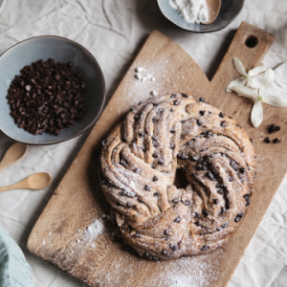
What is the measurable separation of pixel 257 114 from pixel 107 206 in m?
1.09

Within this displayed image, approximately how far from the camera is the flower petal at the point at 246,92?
73.9 inches

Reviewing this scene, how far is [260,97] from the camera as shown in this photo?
6.15ft

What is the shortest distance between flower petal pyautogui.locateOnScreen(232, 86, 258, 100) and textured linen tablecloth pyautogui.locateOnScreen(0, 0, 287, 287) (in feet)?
0.78

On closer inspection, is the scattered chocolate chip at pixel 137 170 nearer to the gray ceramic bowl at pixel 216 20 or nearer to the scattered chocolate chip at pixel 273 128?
the scattered chocolate chip at pixel 273 128

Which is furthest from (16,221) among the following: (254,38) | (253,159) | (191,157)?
(254,38)

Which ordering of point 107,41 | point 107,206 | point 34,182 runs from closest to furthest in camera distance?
point 107,206
point 34,182
point 107,41

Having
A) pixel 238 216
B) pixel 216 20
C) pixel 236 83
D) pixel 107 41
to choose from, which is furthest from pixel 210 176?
pixel 107 41

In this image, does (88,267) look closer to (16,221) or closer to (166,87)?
(16,221)

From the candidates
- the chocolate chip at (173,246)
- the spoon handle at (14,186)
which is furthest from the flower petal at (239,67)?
the spoon handle at (14,186)

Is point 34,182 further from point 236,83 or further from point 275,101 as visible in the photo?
point 275,101

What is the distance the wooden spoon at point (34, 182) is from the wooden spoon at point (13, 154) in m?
0.14

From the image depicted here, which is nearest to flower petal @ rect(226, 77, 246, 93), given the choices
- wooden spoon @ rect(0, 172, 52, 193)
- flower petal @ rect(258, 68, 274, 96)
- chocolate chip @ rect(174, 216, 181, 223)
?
flower petal @ rect(258, 68, 274, 96)

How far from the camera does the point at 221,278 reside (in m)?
1.73

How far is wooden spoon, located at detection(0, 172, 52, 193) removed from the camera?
6.24ft
